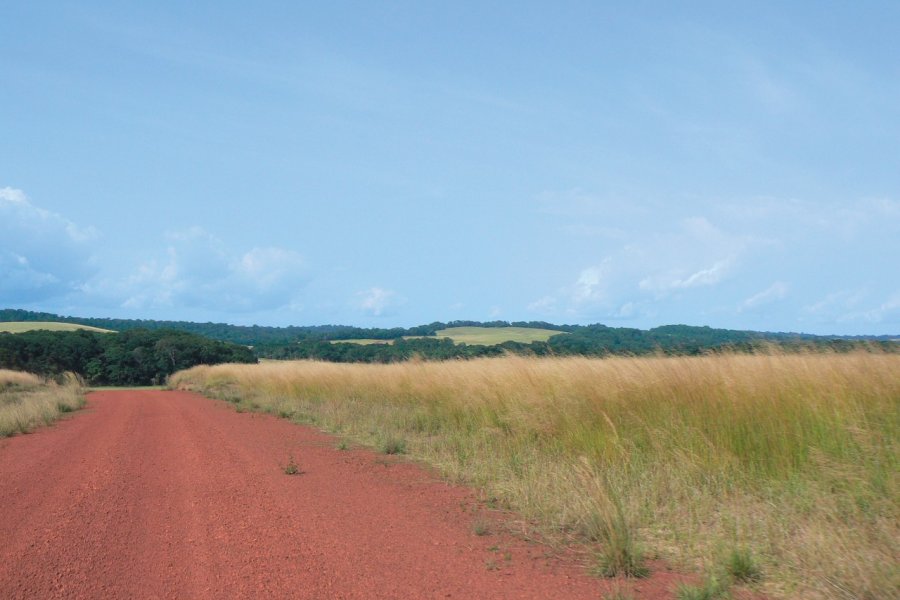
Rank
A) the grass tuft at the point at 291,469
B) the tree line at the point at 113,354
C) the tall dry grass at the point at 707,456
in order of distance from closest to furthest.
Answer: the tall dry grass at the point at 707,456
the grass tuft at the point at 291,469
the tree line at the point at 113,354

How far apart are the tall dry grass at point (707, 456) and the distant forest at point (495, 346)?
1741mm

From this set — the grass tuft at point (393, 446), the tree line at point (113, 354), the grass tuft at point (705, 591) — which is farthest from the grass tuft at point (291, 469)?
the tree line at point (113, 354)

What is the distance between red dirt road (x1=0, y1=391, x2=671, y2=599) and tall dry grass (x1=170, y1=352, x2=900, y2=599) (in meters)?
0.80

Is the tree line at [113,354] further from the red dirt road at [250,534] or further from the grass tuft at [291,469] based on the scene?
the grass tuft at [291,469]

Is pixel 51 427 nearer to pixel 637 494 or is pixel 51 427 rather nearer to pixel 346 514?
pixel 346 514

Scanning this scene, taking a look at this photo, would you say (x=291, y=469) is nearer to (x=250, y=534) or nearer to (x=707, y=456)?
A: (x=250, y=534)

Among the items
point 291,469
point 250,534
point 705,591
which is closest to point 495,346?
point 291,469

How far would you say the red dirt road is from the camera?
180 inches

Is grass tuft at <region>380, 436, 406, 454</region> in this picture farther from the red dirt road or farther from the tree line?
the tree line

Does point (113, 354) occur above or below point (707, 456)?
above

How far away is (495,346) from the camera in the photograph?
103 ft

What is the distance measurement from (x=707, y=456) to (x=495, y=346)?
24.1 metres

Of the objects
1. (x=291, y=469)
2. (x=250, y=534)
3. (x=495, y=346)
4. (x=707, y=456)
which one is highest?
(x=495, y=346)

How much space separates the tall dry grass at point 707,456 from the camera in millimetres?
4863
